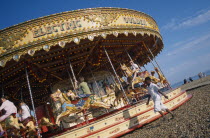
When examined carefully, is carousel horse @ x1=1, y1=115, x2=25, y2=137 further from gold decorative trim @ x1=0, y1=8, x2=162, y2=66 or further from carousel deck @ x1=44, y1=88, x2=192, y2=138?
gold decorative trim @ x1=0, y1=8, x2=162, y2=66

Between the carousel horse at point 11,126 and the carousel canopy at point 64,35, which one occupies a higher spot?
the carousel canopy at point 64,35

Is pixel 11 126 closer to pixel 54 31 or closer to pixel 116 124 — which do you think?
pixel 116 124

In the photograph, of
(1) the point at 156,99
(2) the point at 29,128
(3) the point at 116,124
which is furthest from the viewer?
(2) the point at 29,128

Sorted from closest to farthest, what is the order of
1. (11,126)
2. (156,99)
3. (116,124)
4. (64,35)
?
(156,99), (116,124), (11,126), (64,35)

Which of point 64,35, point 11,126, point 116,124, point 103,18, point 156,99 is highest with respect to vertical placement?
point 103,18

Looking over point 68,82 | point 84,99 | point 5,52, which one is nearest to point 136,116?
point 84,99

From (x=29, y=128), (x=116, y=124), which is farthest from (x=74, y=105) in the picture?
(x=116, y=124)

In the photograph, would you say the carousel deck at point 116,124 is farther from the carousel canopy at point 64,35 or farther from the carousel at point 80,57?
the carousel canopy at point 64,35

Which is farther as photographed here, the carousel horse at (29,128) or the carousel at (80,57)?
the carousel horse at (29,128)

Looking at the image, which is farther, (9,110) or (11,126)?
(9,110)

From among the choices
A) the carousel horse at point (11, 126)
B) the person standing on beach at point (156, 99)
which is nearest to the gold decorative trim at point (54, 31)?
the carousel horse at point (11, 126)

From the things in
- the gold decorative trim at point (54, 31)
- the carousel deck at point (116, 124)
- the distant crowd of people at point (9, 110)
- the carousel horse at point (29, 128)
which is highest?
the gold decorative trim at point (54, 31)

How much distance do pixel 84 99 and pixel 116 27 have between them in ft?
12.6

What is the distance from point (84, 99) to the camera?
23.4 feet
